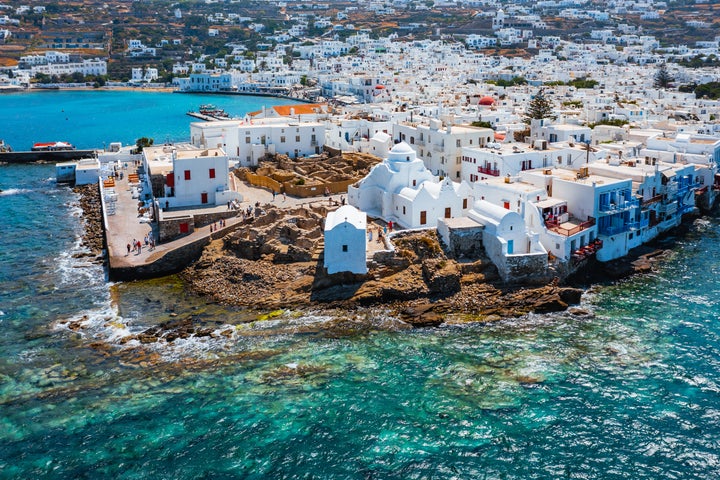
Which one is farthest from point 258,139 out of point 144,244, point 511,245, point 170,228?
point 511,245

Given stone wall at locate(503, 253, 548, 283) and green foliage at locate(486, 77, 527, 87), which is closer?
stone wall at locate(503, 253, 548, 283)

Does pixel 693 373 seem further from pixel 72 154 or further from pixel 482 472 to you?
pixel 72 154

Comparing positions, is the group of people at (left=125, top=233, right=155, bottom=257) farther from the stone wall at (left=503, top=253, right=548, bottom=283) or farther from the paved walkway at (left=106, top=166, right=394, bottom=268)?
the stone wall at (left=503, top=253, right=548, bottom=283)

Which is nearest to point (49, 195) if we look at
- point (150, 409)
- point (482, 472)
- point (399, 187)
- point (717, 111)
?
point (399, 187)

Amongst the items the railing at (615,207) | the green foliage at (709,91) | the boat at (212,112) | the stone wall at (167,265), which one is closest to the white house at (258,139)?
the stone wall at (167,265)

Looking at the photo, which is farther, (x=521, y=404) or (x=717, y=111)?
(x=717, y=111)

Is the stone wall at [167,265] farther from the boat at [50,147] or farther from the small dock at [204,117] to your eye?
the small dock at [204,117]

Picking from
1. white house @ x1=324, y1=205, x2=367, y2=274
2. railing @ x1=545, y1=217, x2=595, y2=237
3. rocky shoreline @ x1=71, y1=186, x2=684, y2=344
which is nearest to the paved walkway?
white house @ x1=324, y1=205, x2=367, y2=274
